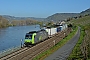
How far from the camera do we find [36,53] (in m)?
31.2

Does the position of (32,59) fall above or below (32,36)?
below

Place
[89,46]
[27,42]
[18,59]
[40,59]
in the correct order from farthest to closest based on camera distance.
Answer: [27,42] < [89,46] < [40,59] < [18,59]

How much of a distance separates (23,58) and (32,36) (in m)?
13.5

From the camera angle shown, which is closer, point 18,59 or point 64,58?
point 18,59

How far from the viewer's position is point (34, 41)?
3981cm

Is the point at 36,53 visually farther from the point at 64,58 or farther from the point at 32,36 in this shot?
the point at 32,36

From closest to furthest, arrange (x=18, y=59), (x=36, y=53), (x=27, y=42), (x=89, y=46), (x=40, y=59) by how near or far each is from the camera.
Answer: (x=18, y=59), (x=40, y=59), (x=89, y=46), (x=36, y=53), (x=27, y=42)

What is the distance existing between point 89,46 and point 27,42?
14592 millimetres

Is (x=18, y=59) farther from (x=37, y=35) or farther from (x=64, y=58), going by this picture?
(x=37, y=35)

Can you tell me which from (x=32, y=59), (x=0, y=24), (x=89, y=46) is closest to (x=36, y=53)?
(x=32, y=59)

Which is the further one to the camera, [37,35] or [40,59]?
[37,35]

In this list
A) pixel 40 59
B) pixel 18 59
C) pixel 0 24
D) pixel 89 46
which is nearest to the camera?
pixel 18 59

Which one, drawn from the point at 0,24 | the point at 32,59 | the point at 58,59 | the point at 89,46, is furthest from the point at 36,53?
the point at 0,24

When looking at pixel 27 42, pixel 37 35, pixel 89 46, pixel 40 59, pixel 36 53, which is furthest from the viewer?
pixel 37 35
